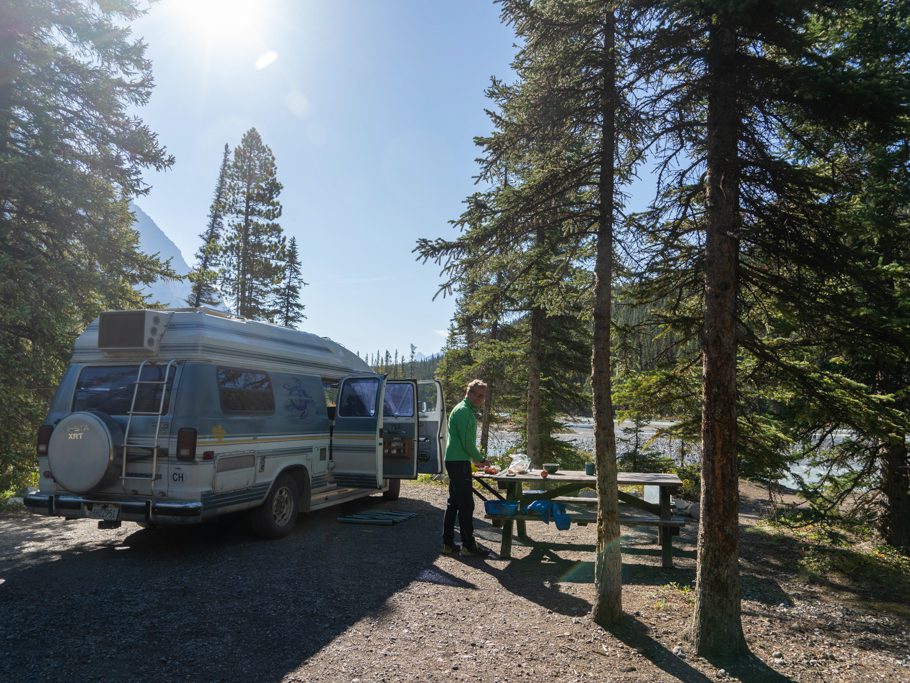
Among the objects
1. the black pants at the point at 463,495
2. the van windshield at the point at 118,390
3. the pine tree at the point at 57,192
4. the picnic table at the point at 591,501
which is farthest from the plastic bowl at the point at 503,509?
the pine tree at the point at 57,192

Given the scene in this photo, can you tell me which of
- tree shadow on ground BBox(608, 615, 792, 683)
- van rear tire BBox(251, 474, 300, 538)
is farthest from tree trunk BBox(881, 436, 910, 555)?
van rear tire BBox(251, 474, 300, 538)

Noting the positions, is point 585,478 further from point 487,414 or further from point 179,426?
point 487,414

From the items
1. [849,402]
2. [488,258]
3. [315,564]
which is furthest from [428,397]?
[849,402]

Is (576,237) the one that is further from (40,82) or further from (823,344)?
(40,82)

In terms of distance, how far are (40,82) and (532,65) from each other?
37.6 ft

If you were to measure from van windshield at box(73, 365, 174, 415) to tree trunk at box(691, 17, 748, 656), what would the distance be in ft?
18.9

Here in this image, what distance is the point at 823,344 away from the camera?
6.33m

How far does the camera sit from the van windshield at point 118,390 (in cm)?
634

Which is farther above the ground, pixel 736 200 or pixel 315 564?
pixel 736 200

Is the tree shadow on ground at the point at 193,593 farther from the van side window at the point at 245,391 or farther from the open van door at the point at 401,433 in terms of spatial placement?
the van side window at the point at 245,391

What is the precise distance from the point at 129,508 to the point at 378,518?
4.02m

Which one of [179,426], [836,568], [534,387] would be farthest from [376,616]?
[534,387]

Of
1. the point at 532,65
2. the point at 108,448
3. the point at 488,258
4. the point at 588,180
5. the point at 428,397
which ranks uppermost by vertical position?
the point at 532,65

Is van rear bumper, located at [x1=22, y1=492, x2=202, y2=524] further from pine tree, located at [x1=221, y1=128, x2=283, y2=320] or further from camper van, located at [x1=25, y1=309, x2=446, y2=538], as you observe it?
pine tree, located at [x1=221, y1=128, x2=283, y2=320]
